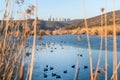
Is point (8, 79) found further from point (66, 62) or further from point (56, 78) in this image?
point (66, 62)

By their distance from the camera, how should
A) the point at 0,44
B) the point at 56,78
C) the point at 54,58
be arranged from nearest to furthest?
1. the point at 0,44
2. the point at 56,78
3. the point at 54,58

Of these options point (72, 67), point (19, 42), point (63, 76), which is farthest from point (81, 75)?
point (19, 42)

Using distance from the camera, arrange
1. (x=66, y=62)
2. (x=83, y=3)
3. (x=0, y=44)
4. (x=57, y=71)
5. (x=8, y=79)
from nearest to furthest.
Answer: (x=83, y=3), (x=8, y=79), (x=0, y=44), (x=57, y=71), (x=66, y=62)

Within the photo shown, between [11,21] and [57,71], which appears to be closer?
[11,21]

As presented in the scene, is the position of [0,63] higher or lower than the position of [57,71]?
higher

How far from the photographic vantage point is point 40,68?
22.9 meters

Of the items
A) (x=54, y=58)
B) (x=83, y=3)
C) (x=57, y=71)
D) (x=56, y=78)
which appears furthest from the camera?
(x=54, y=58)

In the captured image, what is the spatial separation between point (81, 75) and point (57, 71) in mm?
2336

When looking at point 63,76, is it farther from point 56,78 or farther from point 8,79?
point 8,79

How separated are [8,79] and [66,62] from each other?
21682mm

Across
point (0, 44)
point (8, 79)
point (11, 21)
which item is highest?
point (11, 21)

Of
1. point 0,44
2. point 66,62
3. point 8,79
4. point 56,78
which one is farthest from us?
point 66,62

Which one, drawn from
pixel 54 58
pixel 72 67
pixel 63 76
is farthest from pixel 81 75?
pixel 54 58

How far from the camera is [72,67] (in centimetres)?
2322
